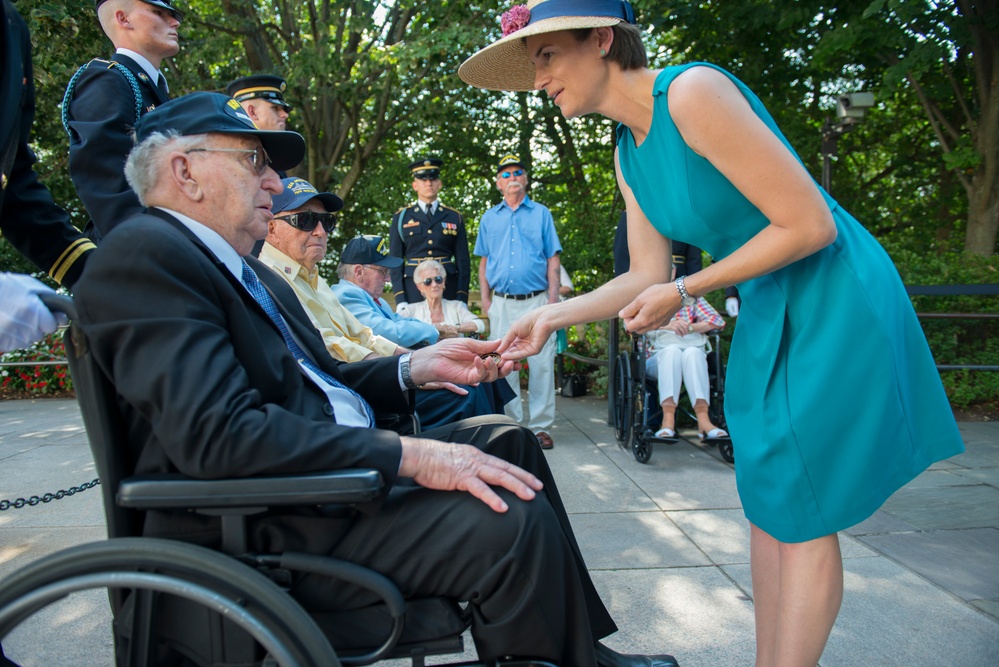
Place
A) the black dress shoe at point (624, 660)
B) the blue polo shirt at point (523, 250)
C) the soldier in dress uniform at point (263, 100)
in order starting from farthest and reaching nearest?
the blue polo shirt at point (523, 250) < the soldier in dress uniform at point (263, 100) < the black dress shoe at point (624, 660)

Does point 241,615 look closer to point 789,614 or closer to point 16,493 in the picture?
point 789,614

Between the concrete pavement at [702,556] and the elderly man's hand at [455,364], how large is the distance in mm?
977

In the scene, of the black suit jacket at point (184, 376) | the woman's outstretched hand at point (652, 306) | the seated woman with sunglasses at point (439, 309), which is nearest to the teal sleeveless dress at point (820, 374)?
the woman's outstretched hand at point (652, 306)

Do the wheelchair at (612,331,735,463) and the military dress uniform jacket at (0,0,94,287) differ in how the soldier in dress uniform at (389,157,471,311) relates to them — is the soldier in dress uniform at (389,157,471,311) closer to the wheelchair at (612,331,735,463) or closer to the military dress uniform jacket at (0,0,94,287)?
the wheelchair at (612,331,735,463)

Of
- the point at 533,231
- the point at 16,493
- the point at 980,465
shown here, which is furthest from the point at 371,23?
the point at 980,465

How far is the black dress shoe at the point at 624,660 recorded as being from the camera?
196 centimetres

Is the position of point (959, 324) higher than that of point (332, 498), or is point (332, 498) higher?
point (332, 498)

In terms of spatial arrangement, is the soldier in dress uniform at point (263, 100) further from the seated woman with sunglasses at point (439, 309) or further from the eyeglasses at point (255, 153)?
the eyeglasses at point (255, 153)

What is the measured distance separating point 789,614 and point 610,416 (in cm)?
449

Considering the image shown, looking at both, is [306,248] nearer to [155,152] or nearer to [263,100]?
[263,100]

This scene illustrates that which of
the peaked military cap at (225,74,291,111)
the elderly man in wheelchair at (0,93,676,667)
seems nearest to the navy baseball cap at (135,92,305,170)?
the elderly man in wheelchair at (0,93,676,667)

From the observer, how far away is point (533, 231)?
6.39m

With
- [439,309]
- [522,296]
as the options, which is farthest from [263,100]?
[522,296]

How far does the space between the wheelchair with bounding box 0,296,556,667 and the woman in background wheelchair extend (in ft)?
12.9
